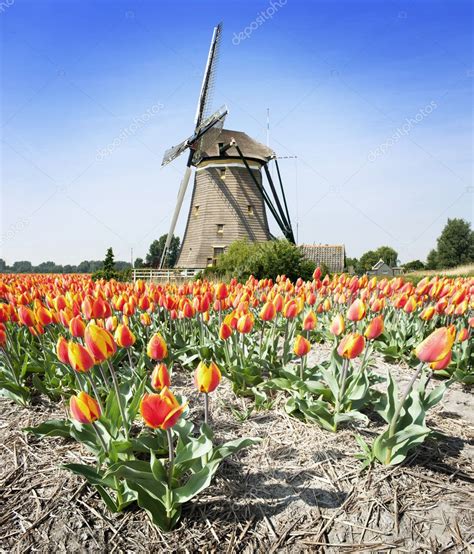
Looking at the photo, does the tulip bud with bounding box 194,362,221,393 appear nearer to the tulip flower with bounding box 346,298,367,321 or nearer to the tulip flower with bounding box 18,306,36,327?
the tulip flower with bounding box 346,298,367,321

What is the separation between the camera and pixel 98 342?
7.00ft

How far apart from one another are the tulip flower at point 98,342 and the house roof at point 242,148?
89.2ft

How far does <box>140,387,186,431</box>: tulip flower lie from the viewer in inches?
63.5

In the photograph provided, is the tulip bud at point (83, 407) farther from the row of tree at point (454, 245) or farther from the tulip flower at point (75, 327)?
the row of tree at point (454, 245)

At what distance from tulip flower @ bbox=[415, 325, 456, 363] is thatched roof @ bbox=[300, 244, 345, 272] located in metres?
32.4

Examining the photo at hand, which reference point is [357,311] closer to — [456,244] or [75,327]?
[75,327]

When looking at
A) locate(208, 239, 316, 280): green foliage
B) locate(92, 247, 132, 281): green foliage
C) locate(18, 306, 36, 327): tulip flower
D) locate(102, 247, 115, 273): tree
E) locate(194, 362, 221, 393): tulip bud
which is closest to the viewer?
locate(194, 362, 221, 393): tulip bud

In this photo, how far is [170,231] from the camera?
28.7 meters

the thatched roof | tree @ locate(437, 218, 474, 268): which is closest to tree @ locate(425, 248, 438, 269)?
tree @ locate(437, 218, 474, 268)

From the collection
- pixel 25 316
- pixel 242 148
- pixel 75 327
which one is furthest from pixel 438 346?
pixel 242 148

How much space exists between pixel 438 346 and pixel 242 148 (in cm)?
2869

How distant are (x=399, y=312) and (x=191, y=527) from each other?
4.45 metres

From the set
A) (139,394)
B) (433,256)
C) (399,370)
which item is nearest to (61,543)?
(139,394)

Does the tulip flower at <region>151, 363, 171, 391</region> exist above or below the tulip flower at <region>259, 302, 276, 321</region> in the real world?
below
